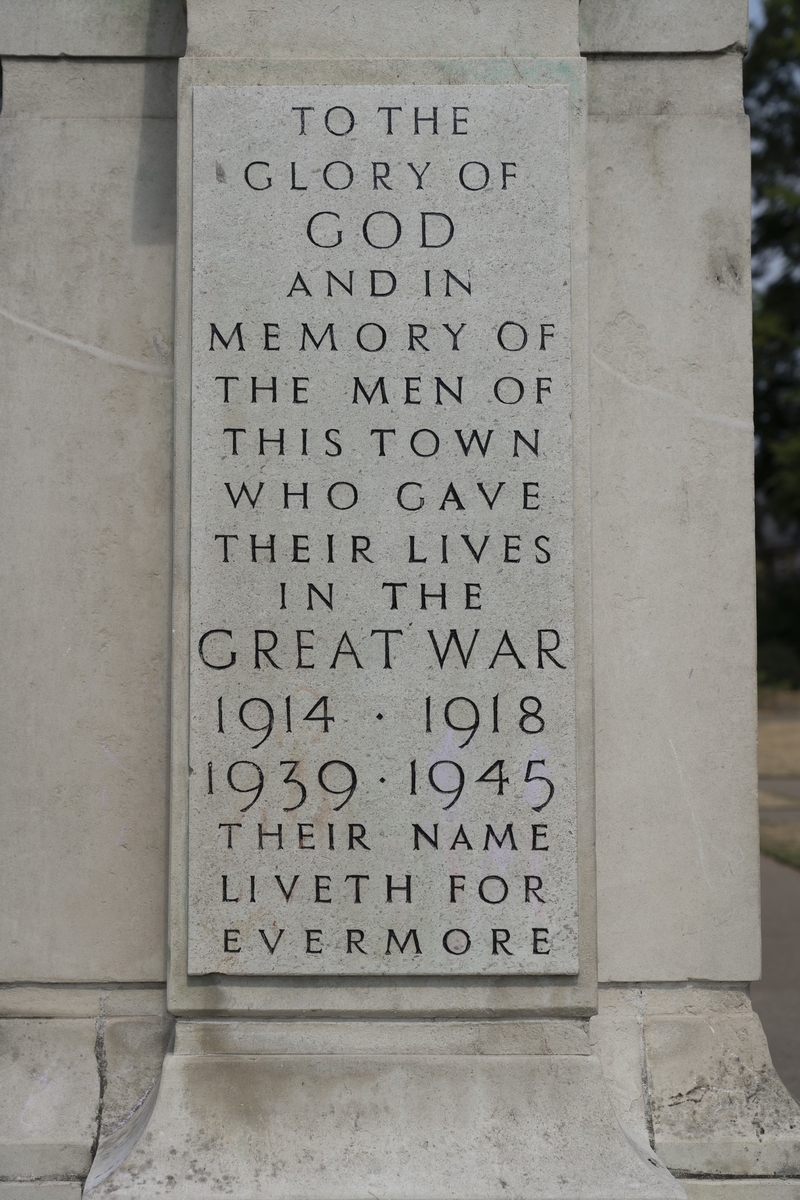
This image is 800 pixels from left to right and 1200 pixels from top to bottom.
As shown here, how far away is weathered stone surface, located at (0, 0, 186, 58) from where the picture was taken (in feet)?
10.6

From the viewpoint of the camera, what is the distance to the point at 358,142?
3004 millimetres

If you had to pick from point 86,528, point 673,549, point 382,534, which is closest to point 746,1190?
point 673,549

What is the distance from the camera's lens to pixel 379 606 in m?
2.92

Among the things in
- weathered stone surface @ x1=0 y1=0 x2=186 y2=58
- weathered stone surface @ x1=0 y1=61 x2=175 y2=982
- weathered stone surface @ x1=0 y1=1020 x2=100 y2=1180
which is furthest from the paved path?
weathered stone surface @ x1=0 y1=0 x2=186 y2=58

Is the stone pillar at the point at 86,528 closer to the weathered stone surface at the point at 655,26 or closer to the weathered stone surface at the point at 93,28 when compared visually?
the weathered stone surface at the point at 93,28

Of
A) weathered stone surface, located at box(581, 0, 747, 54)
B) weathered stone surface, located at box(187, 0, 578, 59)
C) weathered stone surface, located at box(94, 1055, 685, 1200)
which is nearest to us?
weathered stone surface, located at box(94, 1055, 685, 1200)

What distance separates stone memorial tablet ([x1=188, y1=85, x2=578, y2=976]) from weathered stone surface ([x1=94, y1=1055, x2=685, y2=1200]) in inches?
9.4

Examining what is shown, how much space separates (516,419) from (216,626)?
0.93m

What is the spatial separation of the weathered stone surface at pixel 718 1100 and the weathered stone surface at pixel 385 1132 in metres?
0.24

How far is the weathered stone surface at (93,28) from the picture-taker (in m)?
3.24

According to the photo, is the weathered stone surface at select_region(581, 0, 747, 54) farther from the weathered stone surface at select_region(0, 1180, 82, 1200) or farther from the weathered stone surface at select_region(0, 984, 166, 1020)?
the weathered stone surface at select_region(0, 1180, 82, 1200)

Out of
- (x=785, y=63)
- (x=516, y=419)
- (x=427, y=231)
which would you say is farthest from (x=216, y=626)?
(x=785, y=63)

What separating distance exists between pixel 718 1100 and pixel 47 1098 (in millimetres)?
1720

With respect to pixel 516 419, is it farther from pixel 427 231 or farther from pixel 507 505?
pixel 427 231
